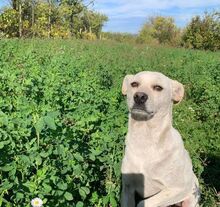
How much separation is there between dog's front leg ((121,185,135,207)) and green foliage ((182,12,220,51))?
43.5 metres

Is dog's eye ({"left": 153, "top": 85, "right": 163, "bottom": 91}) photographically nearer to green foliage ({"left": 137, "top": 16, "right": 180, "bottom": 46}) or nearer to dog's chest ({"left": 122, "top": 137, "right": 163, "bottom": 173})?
dog's chest ({"left": 122, "top": 137, "right": 163, "bottom": 173})

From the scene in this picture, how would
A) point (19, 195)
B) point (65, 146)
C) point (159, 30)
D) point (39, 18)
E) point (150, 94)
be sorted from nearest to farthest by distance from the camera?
point (19, 195) < point (65, 146) < point (150, 94) < point (39, 18) < point (159, 30)

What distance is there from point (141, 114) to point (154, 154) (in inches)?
14.2

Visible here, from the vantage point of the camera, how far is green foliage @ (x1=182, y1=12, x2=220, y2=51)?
46.6 meters

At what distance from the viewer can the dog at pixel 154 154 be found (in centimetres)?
393

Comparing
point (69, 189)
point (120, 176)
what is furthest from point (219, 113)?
point (69, 189)

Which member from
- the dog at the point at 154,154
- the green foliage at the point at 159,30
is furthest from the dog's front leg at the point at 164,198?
the green foliage at the point at 159,30

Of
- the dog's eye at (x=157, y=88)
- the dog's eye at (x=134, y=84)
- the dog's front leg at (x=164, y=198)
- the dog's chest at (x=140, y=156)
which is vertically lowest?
the dog's front leg at (x=164, y=198)

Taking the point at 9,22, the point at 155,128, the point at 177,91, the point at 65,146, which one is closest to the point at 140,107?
the point at 155,128

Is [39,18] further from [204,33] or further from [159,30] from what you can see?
[159,30]

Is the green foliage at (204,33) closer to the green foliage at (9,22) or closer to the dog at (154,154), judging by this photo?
the green foliage at (9,22)

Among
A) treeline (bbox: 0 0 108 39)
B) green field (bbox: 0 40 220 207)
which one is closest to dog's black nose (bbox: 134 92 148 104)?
green field (bbox: 0 40 220 207)

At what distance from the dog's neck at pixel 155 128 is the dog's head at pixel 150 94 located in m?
0.04

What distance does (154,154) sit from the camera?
3965mm
